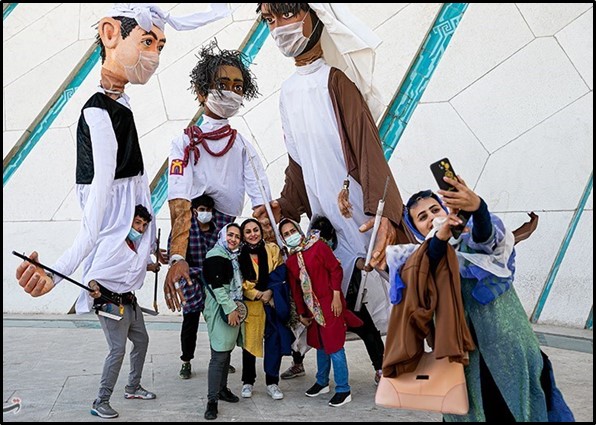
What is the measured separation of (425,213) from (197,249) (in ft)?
5.59

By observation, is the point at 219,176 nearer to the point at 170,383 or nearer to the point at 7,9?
the point at 170,383

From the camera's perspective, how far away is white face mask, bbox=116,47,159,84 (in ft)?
12.6

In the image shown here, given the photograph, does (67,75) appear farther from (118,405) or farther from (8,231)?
(118,405)

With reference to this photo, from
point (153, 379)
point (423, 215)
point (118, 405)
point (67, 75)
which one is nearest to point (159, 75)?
point (67, 75)

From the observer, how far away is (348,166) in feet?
12.7

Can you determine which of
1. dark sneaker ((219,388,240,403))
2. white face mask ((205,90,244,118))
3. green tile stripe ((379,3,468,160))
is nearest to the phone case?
dark sneaker ((219,388,240,403))

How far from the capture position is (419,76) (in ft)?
20.0

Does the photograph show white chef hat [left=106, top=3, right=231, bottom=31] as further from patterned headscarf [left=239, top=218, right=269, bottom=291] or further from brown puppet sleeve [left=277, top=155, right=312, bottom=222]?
patterned headscarf [left=239, top=218, right=269, bottom=291]

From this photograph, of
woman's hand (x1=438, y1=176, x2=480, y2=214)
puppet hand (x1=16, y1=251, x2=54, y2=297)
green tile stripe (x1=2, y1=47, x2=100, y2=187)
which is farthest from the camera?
green tile stripe (x1=2, y1=47, x2=100, y2=187)

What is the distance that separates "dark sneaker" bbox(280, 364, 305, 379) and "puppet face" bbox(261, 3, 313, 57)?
1.72 meters

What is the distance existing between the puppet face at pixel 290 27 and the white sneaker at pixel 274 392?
1682 millimetres

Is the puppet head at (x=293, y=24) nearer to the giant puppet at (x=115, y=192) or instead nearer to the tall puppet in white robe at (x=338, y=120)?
the tall puppet in white robe at (x=338, y=120)

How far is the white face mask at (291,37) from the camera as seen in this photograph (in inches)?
153

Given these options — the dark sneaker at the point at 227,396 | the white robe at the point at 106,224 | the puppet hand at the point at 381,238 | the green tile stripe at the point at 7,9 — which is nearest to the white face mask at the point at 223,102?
the white robe at the point at 106,224
